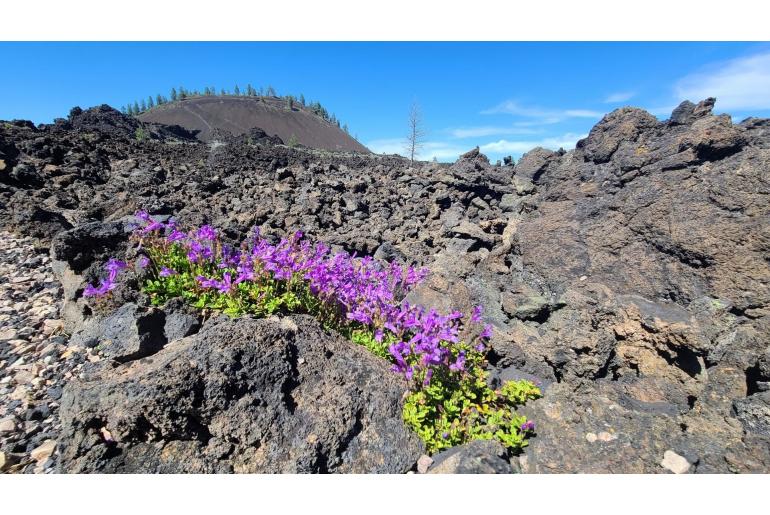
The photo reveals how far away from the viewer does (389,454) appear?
3.26m

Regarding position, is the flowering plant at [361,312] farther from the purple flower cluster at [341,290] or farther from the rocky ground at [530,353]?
the rocky ground at [530,353]

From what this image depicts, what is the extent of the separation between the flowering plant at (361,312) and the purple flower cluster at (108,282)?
1 centimetres

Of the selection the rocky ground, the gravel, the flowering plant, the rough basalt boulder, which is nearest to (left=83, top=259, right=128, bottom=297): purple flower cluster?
the flowering plant

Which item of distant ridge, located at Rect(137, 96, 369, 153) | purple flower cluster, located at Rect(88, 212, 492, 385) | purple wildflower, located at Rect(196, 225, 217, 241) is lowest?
purple flower cluster, located at Rect(88, 212, 492, 385)

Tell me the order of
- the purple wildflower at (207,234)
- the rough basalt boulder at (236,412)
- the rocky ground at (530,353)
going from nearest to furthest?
the rough basalt boulder at (236,412), the rocky ground at (530,353), the purple wildflower at (207,234)

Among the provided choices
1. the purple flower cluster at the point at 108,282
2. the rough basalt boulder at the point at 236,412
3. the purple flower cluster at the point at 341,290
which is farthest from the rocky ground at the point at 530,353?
the purple flower cluster at the point at 341,290

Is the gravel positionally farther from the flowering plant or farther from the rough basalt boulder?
the flowering plant

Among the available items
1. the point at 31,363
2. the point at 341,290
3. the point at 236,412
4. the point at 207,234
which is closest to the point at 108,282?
the point at 31,363

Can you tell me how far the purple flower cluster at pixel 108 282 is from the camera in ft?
13.4

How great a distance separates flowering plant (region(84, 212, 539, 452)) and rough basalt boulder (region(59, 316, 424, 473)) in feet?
1.05

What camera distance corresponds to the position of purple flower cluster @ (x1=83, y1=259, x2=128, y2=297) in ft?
13.4

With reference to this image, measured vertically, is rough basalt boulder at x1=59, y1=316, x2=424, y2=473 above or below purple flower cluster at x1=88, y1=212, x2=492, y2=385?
below

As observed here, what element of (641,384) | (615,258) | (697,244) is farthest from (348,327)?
(697,244)

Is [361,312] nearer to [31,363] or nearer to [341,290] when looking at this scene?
[341,290]
